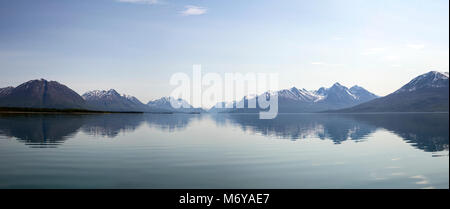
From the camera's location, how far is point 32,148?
125ft

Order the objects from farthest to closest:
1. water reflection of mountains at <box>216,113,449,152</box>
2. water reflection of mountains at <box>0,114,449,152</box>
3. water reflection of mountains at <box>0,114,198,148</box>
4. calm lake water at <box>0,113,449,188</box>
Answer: water reflection of mountains at <box>0,114,198,148</box>, water reflection of mountains at <box>0,114,449,152</box>, water reflection of mountains at <box>216,113,449,152</box>, calm lake water at <box>0,113,449,188</box>

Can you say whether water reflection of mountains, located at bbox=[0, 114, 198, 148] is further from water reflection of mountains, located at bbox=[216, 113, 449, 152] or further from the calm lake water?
water reflection of mountains, located at bbox=[216, 113, 449, 152]

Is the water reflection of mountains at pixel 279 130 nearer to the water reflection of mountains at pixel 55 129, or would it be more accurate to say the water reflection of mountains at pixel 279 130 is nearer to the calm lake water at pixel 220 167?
the water reflection of mountains at pixel 55 129

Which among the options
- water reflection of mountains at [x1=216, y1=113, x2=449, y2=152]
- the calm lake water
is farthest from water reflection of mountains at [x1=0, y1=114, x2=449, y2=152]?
the calm lake water

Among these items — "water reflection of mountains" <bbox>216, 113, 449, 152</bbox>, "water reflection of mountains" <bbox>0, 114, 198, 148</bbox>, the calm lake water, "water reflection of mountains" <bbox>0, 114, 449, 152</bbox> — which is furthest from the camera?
"water reflection of mountains" <bbox>0, 114, 198, 148</bbox>

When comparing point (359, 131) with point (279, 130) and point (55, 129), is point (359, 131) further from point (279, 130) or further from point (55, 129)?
point (55, 129)

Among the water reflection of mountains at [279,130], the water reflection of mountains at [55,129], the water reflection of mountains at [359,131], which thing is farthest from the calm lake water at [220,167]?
the water reflection of mountains at [359,131]

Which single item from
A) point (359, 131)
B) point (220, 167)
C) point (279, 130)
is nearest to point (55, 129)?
point (279, 130)

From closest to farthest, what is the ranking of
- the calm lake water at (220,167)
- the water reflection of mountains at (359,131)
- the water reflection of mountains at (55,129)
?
the calm lake water at (220,167)
the water reflection of mountains at (359,131)
the water reflection of mountains at (55,129)
